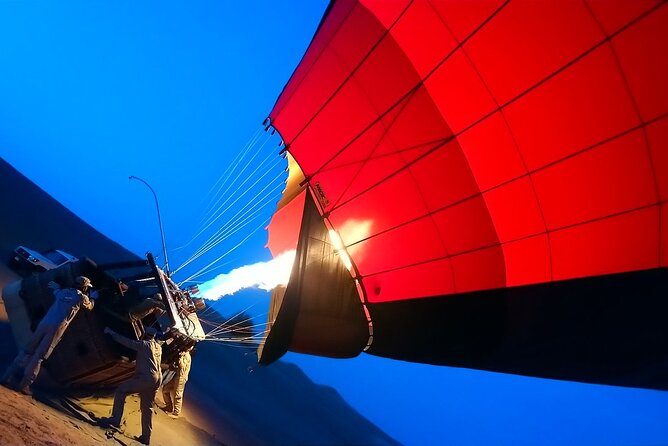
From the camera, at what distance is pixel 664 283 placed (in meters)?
6.24

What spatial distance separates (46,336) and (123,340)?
1.05 meters

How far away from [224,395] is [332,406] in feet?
83.4

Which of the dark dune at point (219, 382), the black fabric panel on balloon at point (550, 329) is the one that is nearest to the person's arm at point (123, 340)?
the dark dune at point (219, 382)

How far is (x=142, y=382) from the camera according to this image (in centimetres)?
668

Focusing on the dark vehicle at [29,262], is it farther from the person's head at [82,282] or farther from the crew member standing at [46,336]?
the crew member standing at [46,336]

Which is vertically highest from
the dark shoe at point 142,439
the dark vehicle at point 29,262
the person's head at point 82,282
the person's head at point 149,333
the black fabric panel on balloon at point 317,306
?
the black fabric panel on balloon at point 317,306

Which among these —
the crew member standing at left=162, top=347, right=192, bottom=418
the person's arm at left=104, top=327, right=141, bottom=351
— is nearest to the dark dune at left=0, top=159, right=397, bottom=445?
the crew member standing at left=162, top=347, right=192, bottom=418

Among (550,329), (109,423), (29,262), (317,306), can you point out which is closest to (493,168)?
(550,329)

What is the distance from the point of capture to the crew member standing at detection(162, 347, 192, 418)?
819 cm

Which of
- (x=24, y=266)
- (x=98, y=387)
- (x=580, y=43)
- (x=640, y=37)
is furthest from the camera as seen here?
(x=24, y=266)

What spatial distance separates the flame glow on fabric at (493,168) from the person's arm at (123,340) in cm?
247

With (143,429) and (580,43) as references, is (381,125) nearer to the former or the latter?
(580,43)

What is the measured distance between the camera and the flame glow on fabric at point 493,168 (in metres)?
4.99

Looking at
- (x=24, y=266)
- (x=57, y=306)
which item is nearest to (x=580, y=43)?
(x=57, y=306)
